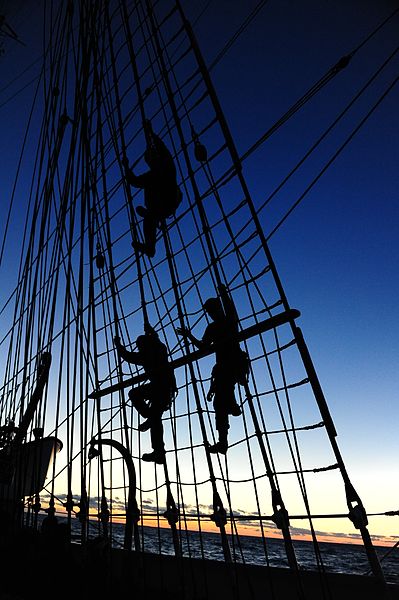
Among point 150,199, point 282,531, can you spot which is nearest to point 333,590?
point 282,531

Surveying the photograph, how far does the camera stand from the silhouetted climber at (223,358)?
3357 mm

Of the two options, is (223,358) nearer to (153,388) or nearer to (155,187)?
(153,388)

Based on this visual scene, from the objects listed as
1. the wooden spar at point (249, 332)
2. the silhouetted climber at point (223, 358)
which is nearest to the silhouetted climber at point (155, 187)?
the silhouetted climber at point (223, 358)

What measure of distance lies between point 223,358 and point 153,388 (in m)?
0.85

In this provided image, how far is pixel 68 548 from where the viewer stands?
2561mm

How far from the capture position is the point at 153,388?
380 cm

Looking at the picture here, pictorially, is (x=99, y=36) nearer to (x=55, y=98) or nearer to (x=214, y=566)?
(x=55, y=98)

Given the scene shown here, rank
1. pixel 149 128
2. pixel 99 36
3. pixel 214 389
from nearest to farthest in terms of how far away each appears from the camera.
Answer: pixel 214 389 < pixel 149 128 < pixel 99 36

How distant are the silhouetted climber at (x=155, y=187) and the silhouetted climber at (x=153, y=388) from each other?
3.18 feet

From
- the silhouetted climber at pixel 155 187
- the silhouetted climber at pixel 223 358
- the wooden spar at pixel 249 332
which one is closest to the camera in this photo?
the wooden spar at pixel 249 332

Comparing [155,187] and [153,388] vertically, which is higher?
[155,187]

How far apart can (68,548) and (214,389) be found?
5.51 ft

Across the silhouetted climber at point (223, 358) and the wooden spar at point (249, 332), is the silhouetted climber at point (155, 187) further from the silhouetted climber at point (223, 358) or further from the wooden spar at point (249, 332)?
the wooden spar at point (249, 332)

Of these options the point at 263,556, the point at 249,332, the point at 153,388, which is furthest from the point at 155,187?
the point at 263,556
